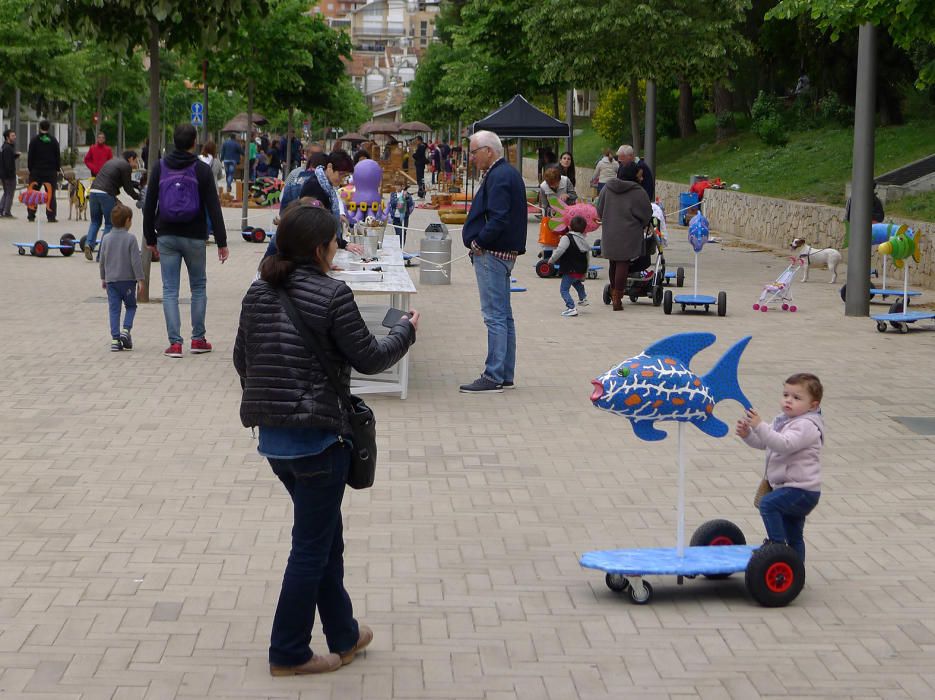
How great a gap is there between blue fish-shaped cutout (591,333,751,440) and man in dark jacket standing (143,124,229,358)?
641cm

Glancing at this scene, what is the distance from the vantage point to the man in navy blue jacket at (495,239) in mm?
10414

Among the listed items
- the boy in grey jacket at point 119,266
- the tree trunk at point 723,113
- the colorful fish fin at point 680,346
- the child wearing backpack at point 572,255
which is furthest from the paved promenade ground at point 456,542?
the tree trunk at point 723,113

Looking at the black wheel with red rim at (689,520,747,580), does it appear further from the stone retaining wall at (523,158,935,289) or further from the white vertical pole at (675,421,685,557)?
the stone retaining wall at (523,158,935,289)

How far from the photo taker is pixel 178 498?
733cm

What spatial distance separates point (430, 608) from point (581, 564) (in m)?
0.64

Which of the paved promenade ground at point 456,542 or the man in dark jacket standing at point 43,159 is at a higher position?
the man in dark jacket standing at point 43,159

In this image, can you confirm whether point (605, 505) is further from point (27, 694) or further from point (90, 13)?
point (90, 13)

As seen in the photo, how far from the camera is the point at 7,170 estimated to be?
2906 cm

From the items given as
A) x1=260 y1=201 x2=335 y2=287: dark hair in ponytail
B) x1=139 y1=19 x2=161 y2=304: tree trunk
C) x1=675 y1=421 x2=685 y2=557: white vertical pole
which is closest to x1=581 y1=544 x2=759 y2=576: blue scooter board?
x1=675 y1=421 x2=685 y2=557: white vertical pole

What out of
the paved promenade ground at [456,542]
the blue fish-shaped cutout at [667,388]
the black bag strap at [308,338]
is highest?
the black bag strap at [308,338]

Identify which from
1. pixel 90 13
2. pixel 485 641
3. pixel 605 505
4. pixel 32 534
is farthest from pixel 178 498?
pixel 90 13

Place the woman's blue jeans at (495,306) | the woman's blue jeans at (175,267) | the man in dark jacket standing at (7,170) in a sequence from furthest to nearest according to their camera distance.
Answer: the man in dark jacket standing at (7,170), the woman's blue jeans at (175,267), the woman's blue jeans at (495,306)

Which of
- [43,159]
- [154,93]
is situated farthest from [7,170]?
[154,93]

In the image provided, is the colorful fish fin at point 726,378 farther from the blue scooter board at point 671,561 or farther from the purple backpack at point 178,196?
the purple backpack at point 178,196
